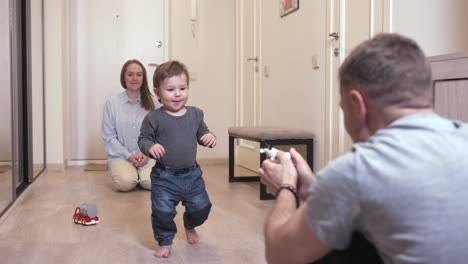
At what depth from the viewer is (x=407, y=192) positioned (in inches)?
26.8

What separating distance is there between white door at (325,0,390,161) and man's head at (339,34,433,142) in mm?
1813

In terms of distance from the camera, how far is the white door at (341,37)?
256 centimetres

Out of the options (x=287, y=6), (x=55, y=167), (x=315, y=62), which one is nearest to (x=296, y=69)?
(x=315, y=62)

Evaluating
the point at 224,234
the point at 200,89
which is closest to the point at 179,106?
the point at 224,234

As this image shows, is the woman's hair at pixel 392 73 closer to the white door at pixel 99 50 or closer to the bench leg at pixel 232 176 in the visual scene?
the bench leg at pixel 232 176

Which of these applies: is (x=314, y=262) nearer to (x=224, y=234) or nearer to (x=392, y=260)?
(x=392, y=260)

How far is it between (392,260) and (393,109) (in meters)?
0.24

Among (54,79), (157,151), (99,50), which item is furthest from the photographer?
(99,50)

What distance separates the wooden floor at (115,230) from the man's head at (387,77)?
123 cm

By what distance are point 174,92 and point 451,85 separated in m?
1.04

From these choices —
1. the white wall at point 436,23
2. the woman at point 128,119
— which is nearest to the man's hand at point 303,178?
the white wall at point 436,23

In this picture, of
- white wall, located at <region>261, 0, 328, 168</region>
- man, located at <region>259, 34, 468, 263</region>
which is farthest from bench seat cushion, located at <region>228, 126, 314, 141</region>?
man, located at <region>259, 34, 468, 263</region>

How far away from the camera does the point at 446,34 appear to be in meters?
2.18

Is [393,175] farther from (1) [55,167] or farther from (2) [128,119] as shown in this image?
(1) [55,167]
